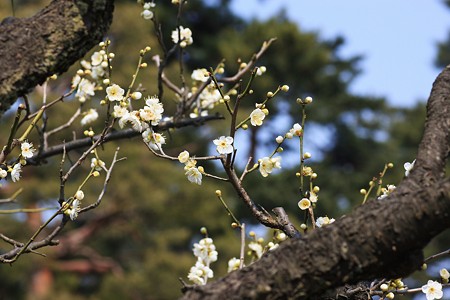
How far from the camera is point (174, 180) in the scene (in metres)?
14.8

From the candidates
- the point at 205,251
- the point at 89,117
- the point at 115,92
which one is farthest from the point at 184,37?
the point at 205,251

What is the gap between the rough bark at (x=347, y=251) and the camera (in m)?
1.42

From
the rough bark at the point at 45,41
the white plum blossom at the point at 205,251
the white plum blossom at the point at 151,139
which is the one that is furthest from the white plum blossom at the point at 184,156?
the white plum blossom at the point at 205,251

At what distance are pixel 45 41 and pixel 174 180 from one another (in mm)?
12581

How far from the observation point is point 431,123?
175cm

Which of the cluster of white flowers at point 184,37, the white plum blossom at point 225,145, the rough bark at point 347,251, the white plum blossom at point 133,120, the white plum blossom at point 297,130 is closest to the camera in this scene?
the rough bark at point 347,251

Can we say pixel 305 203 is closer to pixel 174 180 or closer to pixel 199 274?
pixel 199 274

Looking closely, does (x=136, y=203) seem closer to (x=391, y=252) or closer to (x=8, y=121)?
(x=8, y=121)

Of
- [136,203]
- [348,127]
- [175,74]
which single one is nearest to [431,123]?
[136,203]

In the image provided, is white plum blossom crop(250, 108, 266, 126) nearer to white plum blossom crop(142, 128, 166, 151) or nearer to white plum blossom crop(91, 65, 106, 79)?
white plum blossom crop(142, 128, 166, 151)

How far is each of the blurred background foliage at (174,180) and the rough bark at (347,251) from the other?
11.7 m

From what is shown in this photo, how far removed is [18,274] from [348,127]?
941 cm

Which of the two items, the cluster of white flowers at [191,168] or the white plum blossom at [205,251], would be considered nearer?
the cluster of white flowers at [191,168]

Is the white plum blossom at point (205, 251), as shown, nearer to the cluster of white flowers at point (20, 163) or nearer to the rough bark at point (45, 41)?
the cluster of white flowers at point (20, 163)
